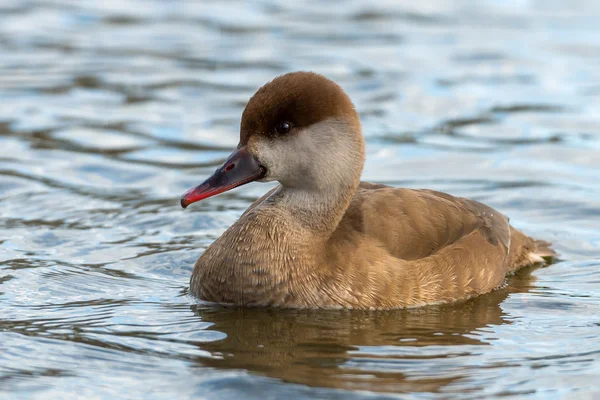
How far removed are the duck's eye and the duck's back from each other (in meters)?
0.77

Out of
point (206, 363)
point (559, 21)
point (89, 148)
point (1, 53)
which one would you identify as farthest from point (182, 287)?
point (559, 21)

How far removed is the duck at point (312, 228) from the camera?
7062 mm

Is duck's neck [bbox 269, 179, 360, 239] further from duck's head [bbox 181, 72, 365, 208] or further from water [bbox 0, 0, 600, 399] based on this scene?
water [bbox 0, 0, 600, 399]

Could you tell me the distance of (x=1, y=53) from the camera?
50.8ft

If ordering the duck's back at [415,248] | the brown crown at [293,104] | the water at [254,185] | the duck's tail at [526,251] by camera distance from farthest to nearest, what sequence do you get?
1. the duck's tail at [526,251]
2. the duck's back at [415,248]
3. the brown crown at [293,104]
4. the water at [254,185]

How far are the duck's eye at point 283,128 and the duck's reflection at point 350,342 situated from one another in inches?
44.4

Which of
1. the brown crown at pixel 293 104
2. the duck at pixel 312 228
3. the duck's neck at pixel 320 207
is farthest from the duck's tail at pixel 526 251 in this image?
the brown crown at pixel 293 104

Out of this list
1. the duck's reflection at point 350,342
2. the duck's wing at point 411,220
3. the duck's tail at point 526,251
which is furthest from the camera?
the duck's tail at point 526,251

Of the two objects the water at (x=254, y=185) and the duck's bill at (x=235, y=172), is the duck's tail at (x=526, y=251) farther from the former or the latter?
the duck's bill at (x=235, y=172)

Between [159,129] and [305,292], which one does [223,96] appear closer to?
[159,129]

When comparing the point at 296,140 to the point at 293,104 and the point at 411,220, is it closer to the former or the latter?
the point at 293,104

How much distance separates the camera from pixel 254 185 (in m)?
10.5

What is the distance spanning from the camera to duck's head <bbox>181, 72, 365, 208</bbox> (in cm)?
699

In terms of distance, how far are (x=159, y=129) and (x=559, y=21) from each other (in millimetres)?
8000
